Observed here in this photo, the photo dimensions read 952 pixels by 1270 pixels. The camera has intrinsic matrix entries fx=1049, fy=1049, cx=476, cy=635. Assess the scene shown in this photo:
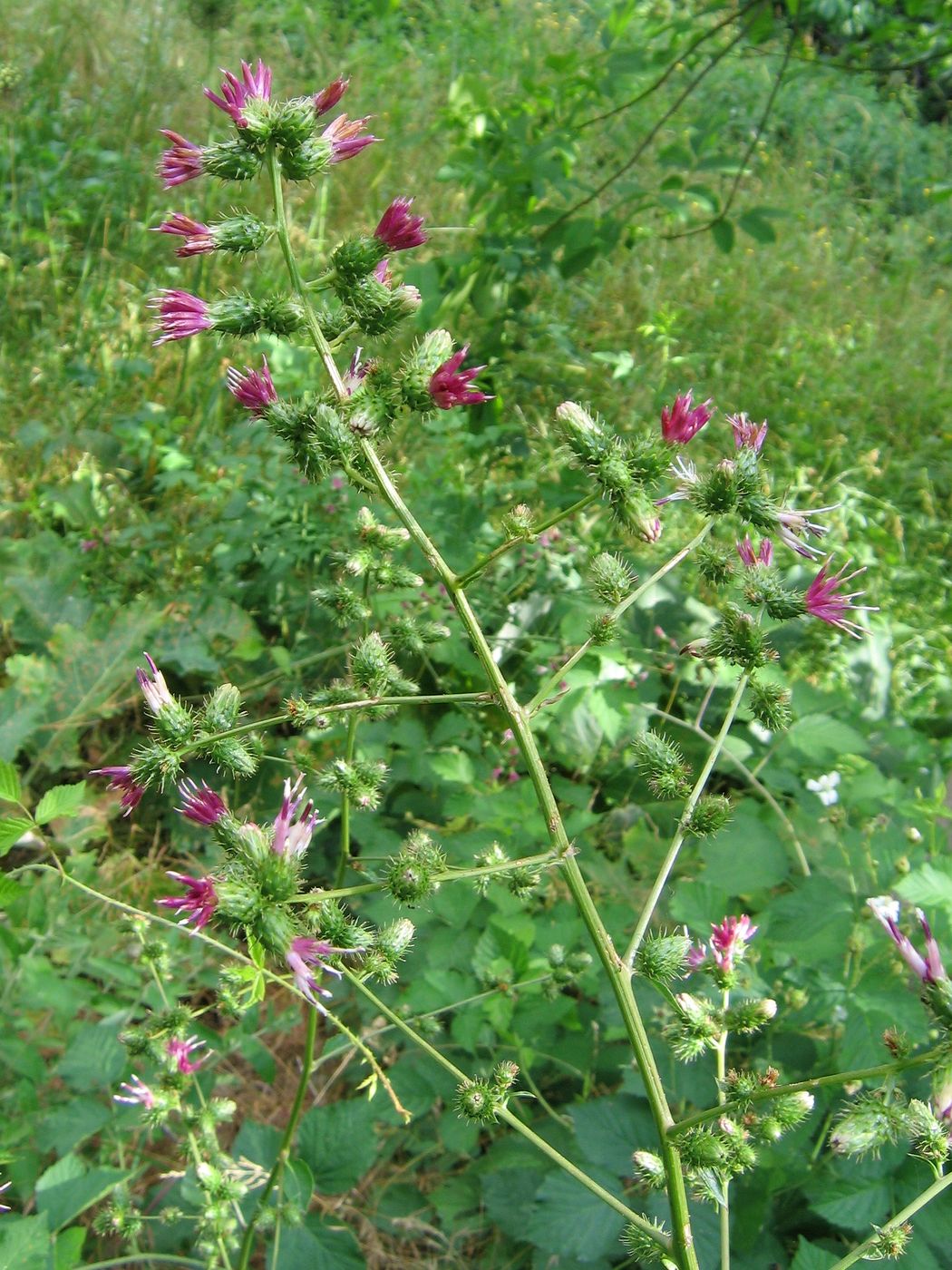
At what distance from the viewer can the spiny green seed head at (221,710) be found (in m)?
1.19

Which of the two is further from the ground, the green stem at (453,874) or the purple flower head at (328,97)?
the purple flower head at (328,97)

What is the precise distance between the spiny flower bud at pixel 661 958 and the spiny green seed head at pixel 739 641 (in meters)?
0.31

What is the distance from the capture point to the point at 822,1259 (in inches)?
56.7

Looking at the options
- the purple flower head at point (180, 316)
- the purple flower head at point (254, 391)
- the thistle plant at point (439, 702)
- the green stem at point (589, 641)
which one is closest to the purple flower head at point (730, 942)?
the thistle plant at point (439, 702)

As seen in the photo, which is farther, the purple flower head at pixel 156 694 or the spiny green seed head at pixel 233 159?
the purple flower head at pixel 156 694

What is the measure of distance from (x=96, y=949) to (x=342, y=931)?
1366 mm

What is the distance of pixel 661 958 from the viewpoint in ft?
A: 3.51

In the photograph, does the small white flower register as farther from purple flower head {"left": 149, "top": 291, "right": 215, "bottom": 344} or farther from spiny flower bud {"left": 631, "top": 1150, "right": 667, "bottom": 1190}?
purple flower head {"left": 149, "top": 291, "right": 215, "bottom": 344}

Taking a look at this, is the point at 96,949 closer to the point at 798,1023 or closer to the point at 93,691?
the point at 93,691

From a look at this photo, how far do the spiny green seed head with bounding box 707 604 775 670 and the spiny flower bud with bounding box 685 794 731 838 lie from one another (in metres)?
0.16

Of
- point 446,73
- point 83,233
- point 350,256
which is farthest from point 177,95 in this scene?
point 350,256

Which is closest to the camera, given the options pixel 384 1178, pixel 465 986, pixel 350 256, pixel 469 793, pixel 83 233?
pixel 350 256

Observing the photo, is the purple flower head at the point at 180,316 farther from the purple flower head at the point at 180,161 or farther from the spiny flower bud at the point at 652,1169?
the spiny flower bud at the point at 652,1169

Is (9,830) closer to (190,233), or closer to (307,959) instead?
(307,959)
